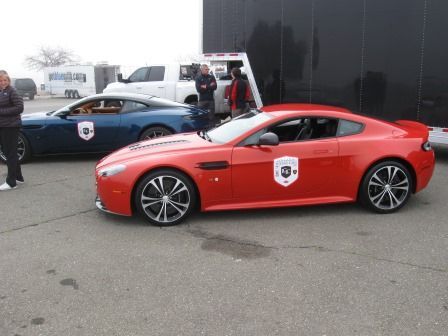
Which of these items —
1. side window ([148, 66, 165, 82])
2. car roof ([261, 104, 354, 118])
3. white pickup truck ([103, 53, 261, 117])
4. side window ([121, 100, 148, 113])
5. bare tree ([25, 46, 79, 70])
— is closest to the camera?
car roof ([261, 104, 354, 118])

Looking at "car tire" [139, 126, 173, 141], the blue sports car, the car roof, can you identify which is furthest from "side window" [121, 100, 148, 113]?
the car roof

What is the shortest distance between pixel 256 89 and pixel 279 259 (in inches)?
271

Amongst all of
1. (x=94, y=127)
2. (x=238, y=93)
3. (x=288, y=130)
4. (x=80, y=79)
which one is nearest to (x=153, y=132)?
(x=94, y=127)

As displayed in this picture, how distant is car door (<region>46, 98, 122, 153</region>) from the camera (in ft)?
27.8

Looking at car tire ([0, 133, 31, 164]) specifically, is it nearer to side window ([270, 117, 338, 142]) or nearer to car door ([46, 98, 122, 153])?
car door ([46, 98, 122, 153])

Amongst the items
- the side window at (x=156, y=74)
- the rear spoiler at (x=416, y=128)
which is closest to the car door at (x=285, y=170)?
the rear spoiler at (x=416, y=128)

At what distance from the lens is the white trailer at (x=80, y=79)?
36.2m

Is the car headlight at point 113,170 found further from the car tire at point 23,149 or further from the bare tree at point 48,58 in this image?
the bare tree at point 48,58

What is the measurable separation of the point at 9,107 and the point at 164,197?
3249 millimetres

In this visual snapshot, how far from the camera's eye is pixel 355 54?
849cm

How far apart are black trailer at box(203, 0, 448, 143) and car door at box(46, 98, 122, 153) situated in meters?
3.64

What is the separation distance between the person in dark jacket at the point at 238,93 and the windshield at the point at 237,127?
182 inches

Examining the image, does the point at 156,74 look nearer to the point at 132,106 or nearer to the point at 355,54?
the point at 132,106

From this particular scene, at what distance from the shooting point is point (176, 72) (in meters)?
13.8
